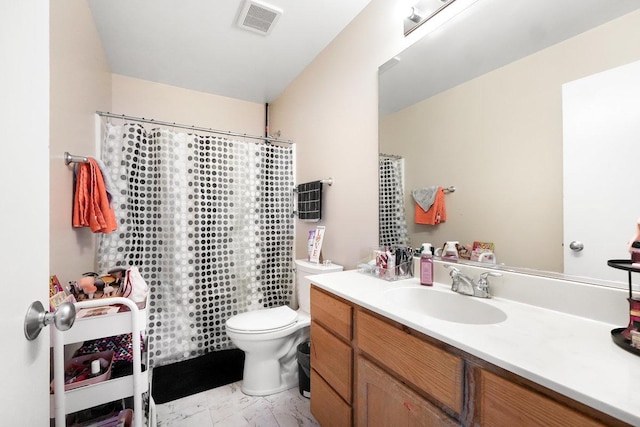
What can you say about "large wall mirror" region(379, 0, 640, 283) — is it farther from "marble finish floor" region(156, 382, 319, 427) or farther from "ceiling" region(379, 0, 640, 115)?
"marble finish floor" region(156, 382, 319, 427)

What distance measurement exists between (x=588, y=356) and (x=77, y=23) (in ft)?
8.27

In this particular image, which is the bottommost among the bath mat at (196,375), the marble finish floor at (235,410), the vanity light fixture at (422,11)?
the marble finish floor at (235,410)

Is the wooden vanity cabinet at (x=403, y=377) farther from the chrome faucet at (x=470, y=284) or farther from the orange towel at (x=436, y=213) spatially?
the orange towel at (x=436, y=213)

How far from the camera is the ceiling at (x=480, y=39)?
0.91 m

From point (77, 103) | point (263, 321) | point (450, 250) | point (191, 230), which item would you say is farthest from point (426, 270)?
point (77, 103)

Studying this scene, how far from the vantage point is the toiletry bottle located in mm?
1265

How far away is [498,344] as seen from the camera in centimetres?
69

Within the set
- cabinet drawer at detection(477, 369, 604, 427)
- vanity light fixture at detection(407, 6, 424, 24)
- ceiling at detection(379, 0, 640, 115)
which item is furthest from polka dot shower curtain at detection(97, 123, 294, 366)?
cabinet drawer at detection(477, 369, 604, 427)

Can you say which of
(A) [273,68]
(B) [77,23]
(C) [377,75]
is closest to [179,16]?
(B) [77,23]

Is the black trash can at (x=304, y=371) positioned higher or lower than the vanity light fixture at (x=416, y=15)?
lower

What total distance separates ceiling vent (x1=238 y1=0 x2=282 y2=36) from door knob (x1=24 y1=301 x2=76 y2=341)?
1.86 metres

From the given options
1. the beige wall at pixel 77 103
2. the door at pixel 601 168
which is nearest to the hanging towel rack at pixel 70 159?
the beige wall at pixel 77 103

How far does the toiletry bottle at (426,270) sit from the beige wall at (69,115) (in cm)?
163

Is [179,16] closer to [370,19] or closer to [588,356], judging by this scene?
[370,19]
